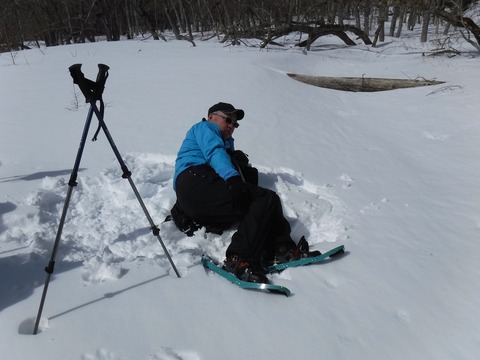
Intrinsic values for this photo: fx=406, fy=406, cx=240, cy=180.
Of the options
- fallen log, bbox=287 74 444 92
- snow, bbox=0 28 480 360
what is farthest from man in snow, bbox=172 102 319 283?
fallen log, bbox=287 74 444 92

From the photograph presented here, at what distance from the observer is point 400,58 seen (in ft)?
39.8

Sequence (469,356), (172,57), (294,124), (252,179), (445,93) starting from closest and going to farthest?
(469,356)
(252,179)
(294,124)
(445,93)
(172,57)

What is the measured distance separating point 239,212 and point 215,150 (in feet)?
1.89

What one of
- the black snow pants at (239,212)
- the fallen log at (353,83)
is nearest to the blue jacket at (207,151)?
the black snow pants at (239,212)

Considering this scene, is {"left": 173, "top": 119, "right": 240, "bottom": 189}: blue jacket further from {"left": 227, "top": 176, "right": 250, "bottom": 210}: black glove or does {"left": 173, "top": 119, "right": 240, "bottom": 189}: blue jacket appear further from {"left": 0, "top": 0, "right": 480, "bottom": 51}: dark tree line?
{"left": 0, "top": 0, "right": 480, "bottom": 51}: dark tree line

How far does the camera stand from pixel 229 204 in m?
3.41

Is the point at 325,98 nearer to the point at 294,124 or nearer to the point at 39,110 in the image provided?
the point at 294,124

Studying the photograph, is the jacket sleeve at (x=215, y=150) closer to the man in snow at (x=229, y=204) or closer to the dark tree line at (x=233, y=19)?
the man in snow at (x=229, y=204)

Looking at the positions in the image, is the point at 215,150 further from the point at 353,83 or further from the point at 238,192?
the point at 353,83

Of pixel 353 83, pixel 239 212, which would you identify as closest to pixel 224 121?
pixel 239 212

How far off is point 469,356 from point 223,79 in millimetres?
6410

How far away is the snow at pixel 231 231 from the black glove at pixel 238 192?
419 millimetres

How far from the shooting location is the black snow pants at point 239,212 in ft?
10.4

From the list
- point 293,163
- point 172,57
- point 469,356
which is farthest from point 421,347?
point 172,57
